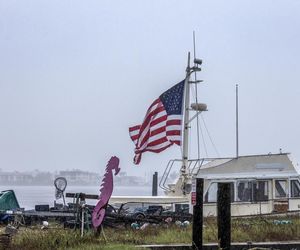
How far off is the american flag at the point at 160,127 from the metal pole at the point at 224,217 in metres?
12.4

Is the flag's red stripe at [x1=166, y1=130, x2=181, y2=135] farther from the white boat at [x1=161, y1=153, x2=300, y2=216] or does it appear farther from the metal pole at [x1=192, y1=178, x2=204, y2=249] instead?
the metal pole at [x1=192, y1=178, x2=204, y2=249]

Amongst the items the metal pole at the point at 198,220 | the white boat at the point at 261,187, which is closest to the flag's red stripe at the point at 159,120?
the white boat at the point at 261,187

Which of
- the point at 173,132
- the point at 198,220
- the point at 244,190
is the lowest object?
the point at 198,220

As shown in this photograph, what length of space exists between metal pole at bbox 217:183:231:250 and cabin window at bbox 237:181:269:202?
11.8 m

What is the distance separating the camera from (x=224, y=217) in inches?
515

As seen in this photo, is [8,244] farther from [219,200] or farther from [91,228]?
[219,200]

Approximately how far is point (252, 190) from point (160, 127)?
4820 mm

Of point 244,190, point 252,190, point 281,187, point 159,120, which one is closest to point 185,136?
point 159,120

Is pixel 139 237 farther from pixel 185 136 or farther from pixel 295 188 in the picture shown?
pixel 185 136

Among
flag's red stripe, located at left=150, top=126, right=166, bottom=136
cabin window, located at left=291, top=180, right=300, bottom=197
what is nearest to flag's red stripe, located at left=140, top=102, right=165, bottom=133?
flag's red stripe, located at left=150, top=126, right=166, bottom=136

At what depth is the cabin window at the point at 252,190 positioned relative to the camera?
24.8 metres

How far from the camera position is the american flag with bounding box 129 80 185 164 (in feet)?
84.6

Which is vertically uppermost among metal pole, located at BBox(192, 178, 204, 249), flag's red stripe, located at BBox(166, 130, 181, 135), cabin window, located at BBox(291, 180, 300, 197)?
flag's red stripe, located at BBox(166, 130, 181, 135)

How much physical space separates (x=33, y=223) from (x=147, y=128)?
24.3ft
